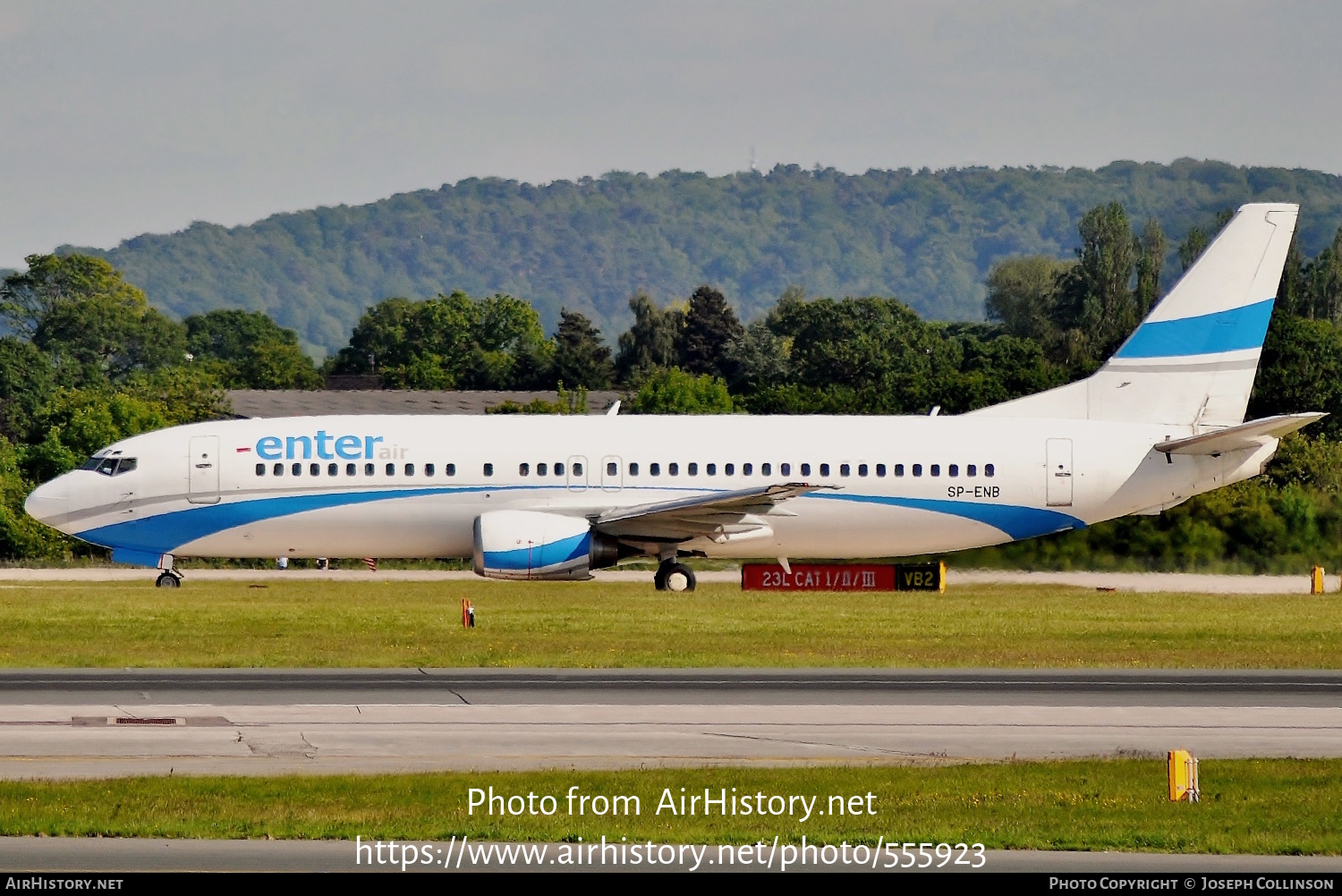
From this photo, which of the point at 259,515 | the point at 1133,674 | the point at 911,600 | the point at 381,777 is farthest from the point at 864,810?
the point at 259,515

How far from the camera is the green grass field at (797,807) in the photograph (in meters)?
15.8

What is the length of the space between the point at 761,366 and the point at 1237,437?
92.8 m

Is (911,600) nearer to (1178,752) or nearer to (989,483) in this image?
(989,483)

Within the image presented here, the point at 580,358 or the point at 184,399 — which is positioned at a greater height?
the point at 580,358

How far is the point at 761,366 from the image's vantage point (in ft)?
441

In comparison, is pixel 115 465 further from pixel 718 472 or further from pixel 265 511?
pixel 718 472

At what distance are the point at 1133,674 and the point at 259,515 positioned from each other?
21.8 meters

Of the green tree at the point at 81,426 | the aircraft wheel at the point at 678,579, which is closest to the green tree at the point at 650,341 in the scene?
the green tree at the point at 81,426

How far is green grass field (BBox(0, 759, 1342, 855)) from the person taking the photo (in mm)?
15750

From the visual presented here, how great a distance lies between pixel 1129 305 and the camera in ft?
417

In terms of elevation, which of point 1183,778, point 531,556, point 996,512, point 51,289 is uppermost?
point 51,289

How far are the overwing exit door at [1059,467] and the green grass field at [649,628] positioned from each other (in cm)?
253

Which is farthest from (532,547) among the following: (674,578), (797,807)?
(797,807)
